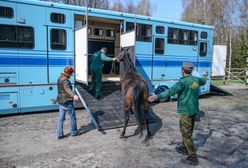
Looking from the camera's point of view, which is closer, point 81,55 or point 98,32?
point 81,55

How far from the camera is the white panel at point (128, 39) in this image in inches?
334

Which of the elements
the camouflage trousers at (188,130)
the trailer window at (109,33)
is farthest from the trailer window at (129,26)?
the camouflage trousers at (188,130)

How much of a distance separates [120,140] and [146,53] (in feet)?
16.2

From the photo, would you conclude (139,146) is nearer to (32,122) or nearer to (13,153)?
(13,153)

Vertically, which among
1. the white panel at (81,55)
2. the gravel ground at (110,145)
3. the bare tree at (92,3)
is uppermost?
the bare tree at (92,3)

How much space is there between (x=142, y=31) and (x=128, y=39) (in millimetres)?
1383

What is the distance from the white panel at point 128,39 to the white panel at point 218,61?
1618 centimetres

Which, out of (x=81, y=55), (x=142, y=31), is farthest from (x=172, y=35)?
(x=81, y=55)

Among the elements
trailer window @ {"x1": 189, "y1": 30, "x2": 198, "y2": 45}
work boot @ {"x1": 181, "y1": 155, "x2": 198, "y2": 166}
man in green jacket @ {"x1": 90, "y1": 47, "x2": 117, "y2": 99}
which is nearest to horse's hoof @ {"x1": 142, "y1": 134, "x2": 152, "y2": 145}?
work boot @ {"x1": 181, "y1": 155, "x2": 198, "y2": 166}

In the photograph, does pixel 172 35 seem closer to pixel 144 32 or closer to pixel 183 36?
pixel 183 36

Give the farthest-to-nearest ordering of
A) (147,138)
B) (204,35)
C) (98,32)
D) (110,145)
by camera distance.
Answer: (204,35) < (98,32) < (147,138) < (110,145)

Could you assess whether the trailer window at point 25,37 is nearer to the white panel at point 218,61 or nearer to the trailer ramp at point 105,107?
the trailer ramp at point 105,107

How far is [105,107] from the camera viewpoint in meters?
7.68

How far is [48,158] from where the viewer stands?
193 inches
